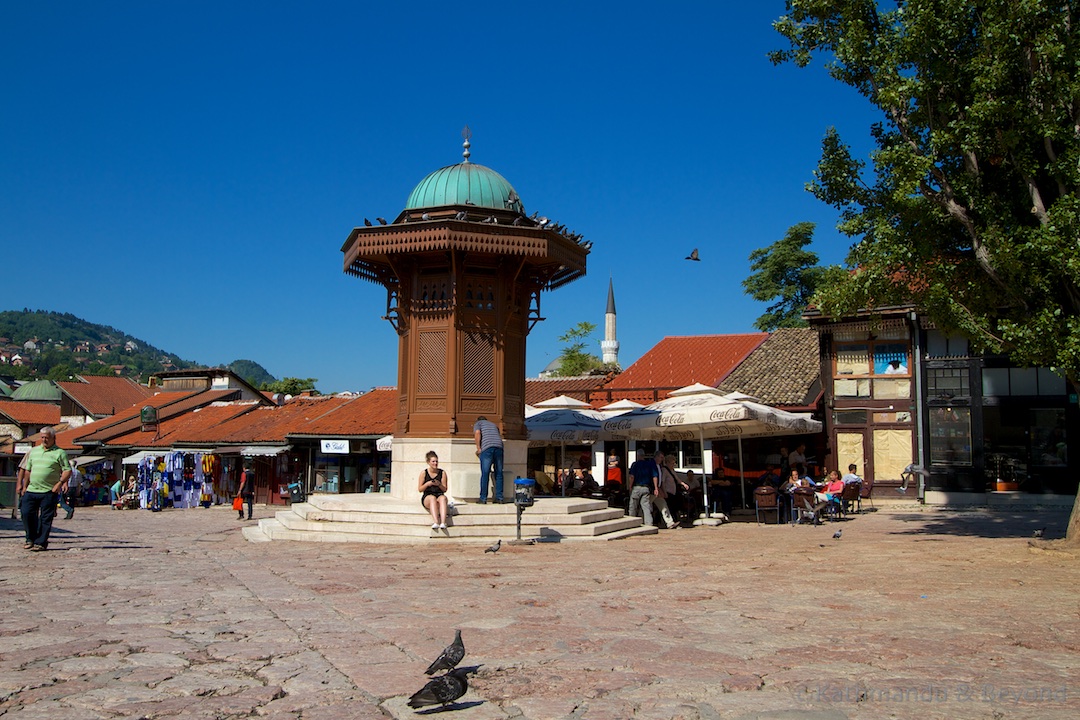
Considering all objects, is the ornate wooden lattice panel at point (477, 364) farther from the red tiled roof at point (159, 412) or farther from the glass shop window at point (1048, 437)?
the red tiled roof at point (159, 412)

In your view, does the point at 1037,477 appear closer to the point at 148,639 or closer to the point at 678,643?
the point at 678,643

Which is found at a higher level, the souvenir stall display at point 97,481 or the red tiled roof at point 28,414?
the red tiled roof at point 28,414

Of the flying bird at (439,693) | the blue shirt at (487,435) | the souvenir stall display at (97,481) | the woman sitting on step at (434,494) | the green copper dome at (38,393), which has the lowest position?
the souvenir stall display at (97,481)

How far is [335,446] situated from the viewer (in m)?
27.4

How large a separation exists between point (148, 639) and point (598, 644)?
2.83 metres

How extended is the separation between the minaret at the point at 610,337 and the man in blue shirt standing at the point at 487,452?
73.9 metres

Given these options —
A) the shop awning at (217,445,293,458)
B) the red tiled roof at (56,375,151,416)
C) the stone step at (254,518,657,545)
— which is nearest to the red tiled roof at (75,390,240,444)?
the shop awning at (217,445,293,458)

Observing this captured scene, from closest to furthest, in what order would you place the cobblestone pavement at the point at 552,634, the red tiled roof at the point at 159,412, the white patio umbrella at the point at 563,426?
the cobblestone pavement at the point at 552,634, the white patio umbrella at the point at 563,426, the red tiled roof at the point at 159,412

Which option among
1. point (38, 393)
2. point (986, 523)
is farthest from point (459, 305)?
point (38, 393)

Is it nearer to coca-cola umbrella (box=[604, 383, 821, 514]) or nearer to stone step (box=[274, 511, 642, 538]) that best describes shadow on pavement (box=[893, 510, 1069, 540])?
coca-cola umbrella (box=[604, 383, 821, 514])

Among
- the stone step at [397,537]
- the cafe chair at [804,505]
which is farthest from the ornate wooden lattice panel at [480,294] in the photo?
the cafe chair at [804,505]

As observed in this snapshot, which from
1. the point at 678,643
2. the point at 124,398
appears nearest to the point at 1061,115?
the point at 678,643

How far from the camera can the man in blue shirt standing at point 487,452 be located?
13.2 metres

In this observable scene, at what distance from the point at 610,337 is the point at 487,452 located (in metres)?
77.6
